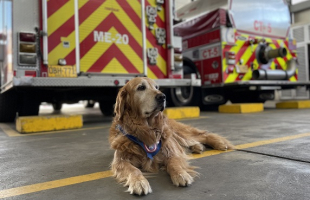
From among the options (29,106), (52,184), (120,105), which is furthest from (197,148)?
(29,106)

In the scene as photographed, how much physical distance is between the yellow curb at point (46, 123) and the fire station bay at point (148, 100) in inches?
0.6

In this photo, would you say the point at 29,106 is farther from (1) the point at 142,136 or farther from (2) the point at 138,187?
(2) the point at 138,187

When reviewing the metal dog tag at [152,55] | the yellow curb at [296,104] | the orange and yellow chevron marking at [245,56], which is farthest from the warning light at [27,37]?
the yellow curb at [296,104]

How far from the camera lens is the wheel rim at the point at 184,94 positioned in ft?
21.3

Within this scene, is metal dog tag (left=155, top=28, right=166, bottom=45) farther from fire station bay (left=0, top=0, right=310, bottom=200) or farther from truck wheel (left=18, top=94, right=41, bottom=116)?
truck wheel (left=18, top=94, right=41, bottom=116)

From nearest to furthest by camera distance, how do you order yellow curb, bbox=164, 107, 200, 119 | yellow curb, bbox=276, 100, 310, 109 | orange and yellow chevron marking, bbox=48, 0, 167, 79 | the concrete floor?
the concrete floor → orange and yellow chevron marking, bbox=48, 0, 167, 79 → yellow curb, bbox=164, 107, 200, 119 → yellow curb, bbox=276, 100, 310, 109

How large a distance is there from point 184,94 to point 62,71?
3.42m

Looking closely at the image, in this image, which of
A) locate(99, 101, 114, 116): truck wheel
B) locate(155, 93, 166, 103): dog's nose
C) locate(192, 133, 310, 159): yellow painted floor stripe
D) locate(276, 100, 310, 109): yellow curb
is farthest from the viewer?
locate(276, 100, 310, 109): yellow curb

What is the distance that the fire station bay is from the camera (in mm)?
1624

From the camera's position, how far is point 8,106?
525cm

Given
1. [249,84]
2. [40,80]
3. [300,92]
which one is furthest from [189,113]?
[300,92]

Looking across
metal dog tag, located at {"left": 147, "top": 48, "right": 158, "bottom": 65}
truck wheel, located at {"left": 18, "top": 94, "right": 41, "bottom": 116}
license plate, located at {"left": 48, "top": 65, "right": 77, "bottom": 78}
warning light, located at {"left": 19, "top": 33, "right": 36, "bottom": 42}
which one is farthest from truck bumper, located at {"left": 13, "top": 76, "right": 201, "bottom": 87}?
truck wheel, located at {"left": 18, "top": 94, "right": 41, "bottom": 116}

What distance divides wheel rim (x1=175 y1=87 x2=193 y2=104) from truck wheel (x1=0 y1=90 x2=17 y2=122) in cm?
348

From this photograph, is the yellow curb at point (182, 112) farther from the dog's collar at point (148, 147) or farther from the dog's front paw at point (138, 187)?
the dog's front paw at point (138, 187)
